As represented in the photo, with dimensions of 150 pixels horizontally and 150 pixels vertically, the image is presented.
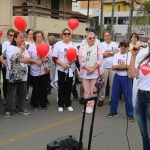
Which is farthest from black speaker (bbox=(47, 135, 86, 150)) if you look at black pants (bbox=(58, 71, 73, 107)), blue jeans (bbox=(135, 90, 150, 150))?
black pants (bbox=(58, 71, 73, 107))

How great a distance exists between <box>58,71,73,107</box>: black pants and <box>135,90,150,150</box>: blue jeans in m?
3.98

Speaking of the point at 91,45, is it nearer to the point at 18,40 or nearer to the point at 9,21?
the point at 18,40

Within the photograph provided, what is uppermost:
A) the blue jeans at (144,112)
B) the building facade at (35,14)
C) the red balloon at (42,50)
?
the building facade at (35,14)

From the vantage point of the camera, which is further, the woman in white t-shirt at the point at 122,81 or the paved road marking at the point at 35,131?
the woman in white t-shirt at the point at 122,81

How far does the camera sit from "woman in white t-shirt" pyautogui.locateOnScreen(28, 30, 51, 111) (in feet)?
28.3

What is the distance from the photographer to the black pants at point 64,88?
8.82 m

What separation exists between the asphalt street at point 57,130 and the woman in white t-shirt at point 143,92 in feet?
4.27

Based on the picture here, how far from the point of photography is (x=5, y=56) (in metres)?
8.13

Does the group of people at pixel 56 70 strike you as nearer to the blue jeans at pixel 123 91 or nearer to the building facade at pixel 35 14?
the blue jeans at pixel 123 91

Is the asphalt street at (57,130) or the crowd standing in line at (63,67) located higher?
the crowd standing in line at (63,67)

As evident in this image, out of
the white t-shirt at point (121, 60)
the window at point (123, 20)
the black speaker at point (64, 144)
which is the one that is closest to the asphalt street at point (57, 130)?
the white t-shirt at point (121, 60)

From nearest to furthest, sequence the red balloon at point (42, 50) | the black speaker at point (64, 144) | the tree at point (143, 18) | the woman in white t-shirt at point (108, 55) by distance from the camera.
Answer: the black speaker at point (64, 144), the red balloon at point (42, 50), the woman in white t-shirt at point (108, 55), the tree at point (143, 18)

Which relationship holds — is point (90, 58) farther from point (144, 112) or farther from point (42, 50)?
point (144, 112)

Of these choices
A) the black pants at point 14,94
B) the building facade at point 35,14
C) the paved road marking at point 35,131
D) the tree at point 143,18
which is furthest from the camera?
the tree at point 143,18
